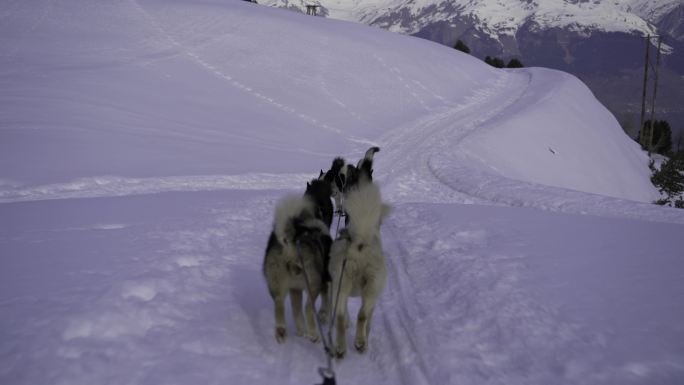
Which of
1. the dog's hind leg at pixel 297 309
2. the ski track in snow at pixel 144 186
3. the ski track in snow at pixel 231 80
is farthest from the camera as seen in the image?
the ski track in snow at pixel 231 80

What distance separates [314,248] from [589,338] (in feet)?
8.27

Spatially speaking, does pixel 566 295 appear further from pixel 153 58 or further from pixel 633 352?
pixel 153 58

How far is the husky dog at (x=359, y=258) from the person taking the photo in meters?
3.80

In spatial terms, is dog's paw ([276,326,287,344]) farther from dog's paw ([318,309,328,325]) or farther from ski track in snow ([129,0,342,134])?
ski track in snow ([129,0,342,134])

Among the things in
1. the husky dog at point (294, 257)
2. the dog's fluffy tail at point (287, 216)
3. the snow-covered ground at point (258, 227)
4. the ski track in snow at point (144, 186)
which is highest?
the dog's fluffy tail at point (287, 216)

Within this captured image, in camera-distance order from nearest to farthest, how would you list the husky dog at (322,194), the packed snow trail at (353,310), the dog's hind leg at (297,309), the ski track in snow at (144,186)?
the packed snow trail at (353,310) < the dog's hind leg at (297,309) < the husky dog at (322,194) < the ski track in snow at (144,186)

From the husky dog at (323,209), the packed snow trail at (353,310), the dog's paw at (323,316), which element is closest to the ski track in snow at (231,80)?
the packed snow trail at (353,310)

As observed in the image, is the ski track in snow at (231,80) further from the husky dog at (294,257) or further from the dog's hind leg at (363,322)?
the dog's hind leg at (363,322)

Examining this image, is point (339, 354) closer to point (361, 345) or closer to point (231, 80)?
point (361, 345)

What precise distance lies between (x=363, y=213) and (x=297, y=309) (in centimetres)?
122

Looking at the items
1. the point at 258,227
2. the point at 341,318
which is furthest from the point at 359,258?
the point at 258,227

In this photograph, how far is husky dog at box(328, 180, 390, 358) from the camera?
150 inches

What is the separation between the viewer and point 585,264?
5.71 metres

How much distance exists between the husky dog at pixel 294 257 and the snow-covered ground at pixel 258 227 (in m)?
→ 0.45
